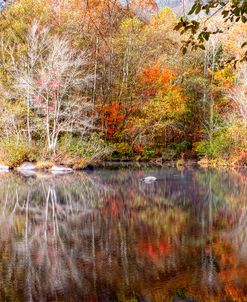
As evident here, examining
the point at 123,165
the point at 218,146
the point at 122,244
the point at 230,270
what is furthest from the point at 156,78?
the point at 230,270

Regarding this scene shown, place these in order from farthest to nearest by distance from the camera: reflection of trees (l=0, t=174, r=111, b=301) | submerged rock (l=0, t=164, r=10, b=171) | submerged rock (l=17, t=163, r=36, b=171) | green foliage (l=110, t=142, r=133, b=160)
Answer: green foliage (l=110, t=142, r=133, b=160), submerged rock (l=0, t=164, r=10, b=171), submerged rock (l=17, t=163, r=36, b=171), reflection of trees (l=0, t=174, r=111, b=301)

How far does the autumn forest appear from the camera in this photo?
23.9 meters

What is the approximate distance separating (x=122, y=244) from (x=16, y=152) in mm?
16278

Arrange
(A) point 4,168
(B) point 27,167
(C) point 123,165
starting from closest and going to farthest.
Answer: (B) point 27,167 → (A) point 4,168 → (C) point 123,165

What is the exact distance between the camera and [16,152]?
23219 millimetres

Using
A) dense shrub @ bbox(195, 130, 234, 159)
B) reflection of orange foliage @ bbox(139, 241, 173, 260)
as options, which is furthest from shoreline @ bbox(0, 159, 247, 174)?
reflection of orange foliage @ bbox(139, 241, 173, 260)

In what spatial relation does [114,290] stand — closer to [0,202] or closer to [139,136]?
[0,202]

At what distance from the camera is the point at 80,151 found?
24.1 m

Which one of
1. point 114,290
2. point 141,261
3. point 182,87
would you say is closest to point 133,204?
point 141,261

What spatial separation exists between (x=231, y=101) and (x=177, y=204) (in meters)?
17.7

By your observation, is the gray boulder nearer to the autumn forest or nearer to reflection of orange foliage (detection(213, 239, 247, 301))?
the autumn forest

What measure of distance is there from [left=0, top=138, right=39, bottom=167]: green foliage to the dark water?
7486mm

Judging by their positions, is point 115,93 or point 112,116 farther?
point 115,93

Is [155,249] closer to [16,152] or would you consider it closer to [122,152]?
[16,152]
